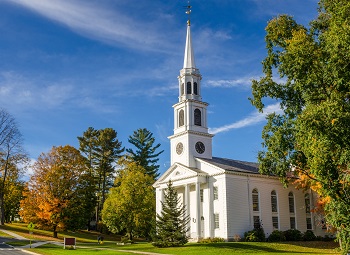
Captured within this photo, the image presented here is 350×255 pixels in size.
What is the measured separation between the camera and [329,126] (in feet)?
63.7

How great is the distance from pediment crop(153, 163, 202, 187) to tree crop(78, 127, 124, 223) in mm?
23111

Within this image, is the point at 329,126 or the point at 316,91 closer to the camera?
the point at 329,126

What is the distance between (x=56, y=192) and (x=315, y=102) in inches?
1546

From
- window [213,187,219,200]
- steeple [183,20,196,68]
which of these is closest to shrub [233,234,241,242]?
window [213,187,219,200]

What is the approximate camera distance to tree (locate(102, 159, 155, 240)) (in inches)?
1884

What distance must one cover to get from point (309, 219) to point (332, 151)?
3158 centimetres

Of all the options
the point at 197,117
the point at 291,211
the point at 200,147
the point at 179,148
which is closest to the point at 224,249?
the point at 200,147

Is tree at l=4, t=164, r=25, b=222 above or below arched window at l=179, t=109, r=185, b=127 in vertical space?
below

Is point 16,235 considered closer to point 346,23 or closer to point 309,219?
point 309,219

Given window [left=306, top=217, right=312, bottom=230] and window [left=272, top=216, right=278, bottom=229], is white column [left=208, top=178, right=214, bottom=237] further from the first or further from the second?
window [left=306, top=217, right=312, bottom=230]

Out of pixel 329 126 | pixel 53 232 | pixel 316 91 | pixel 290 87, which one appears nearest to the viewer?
pixel 329 126

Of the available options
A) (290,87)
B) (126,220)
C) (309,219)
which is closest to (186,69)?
(126,220)

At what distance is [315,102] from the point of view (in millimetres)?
22531

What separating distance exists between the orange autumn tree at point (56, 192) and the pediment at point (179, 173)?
1168 cm
